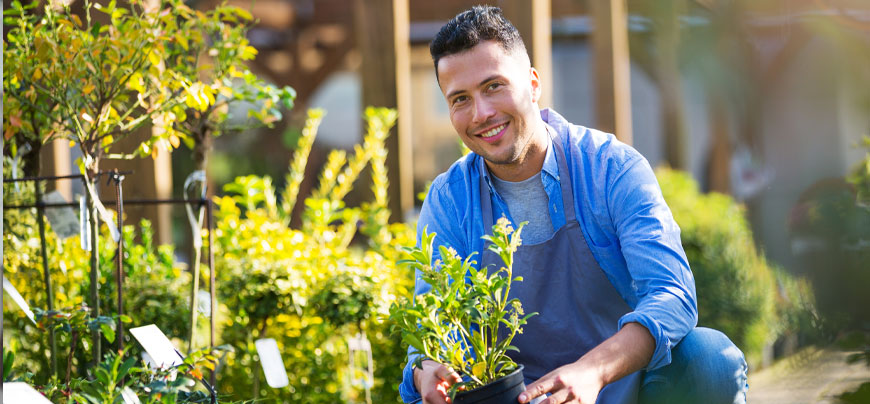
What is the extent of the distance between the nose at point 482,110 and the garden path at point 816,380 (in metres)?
0.76

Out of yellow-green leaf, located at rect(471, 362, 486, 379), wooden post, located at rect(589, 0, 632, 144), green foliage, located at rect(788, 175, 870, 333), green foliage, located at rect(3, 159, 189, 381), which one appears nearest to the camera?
green foliage, located at rect(788, 175, 870, 333)

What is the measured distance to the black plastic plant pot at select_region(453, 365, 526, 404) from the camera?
132 centimetres

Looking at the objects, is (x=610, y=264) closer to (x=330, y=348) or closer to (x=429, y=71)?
(x=330, y=348)

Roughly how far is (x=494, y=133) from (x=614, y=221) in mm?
305

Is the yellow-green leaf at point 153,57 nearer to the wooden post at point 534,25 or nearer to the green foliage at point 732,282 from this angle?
the wooden post at point 534,25

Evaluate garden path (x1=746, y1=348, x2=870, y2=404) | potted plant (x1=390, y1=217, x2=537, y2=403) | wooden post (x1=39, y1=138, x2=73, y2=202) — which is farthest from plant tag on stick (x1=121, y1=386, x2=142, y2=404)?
wooden post (x1=39, y1=138, x2=73, y2=202)

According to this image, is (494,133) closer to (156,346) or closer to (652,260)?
(652,260)

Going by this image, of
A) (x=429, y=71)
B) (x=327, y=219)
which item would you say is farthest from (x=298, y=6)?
(x=327, y=219)

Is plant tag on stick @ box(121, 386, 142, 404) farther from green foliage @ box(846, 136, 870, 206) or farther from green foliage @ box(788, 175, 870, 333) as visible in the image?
green foliage @ box(846, 136, 870, 206)

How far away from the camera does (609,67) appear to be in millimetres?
4676

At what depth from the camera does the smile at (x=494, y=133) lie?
1736 mm

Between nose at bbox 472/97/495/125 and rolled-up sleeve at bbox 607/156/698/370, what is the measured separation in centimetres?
29

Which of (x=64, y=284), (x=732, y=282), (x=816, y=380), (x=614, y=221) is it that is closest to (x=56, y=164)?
(x=64, y=284)

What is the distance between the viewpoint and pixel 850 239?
1463 mm
